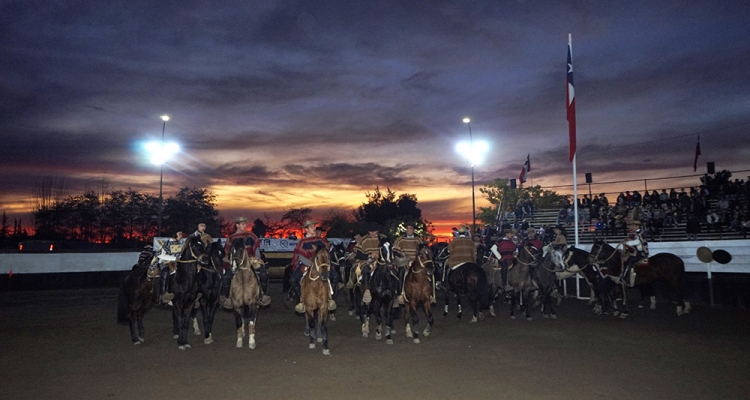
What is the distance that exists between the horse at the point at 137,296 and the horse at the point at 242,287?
223cm

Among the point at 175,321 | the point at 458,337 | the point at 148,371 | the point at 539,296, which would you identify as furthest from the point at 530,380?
the point at 539,296

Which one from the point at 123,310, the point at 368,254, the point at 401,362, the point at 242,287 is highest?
the point at 368,254

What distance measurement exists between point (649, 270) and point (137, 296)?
15273mm

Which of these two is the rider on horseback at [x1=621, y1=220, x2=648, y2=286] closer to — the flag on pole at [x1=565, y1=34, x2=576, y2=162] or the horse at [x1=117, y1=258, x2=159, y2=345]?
the flag on pole at [x1=565, y1=34, x2=576, y2=162]

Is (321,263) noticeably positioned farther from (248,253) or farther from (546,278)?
(546,278)

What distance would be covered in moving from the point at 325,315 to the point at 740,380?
7.26 metres

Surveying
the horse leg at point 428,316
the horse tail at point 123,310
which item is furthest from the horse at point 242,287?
the horse leg at point 428,316

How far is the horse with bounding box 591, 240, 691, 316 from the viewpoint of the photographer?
51.6ft

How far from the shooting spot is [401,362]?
934cm

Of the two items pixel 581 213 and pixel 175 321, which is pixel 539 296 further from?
pixel 581 213

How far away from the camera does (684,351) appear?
33.0 feet

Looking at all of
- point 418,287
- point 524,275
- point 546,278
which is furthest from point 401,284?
point 546,278

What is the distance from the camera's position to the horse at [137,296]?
11.6m

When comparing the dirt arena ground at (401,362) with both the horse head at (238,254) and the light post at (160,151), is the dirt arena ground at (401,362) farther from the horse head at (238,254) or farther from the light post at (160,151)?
the light post at (160,151)
